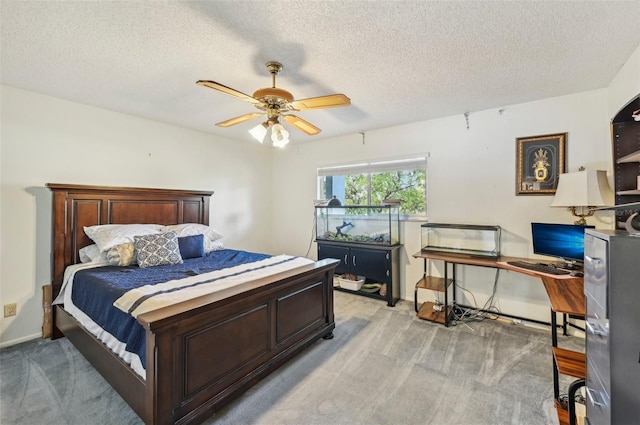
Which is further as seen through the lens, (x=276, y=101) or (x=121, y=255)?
(x=121, y=255)

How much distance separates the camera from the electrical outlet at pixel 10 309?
2539 mm

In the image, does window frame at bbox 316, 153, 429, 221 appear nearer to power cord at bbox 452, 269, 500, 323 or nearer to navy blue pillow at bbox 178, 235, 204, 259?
power cord at bbox 452, 269, 500, 323

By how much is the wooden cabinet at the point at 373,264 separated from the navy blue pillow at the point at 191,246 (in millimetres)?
1733

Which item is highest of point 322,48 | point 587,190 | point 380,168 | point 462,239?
point 322,48

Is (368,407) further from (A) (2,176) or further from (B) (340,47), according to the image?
(A) (2,176)

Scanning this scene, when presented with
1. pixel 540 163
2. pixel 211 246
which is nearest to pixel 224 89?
pixel 211 246

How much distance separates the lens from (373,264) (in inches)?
144

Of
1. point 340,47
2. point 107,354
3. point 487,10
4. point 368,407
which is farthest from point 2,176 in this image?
point 487,10

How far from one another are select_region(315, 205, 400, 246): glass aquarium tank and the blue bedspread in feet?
5.26

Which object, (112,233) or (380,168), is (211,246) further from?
(380,168)

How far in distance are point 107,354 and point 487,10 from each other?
3134 mm

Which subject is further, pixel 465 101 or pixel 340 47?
pixel 465 101

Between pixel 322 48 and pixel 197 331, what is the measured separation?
1993 millimetres

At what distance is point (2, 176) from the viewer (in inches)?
98.7
